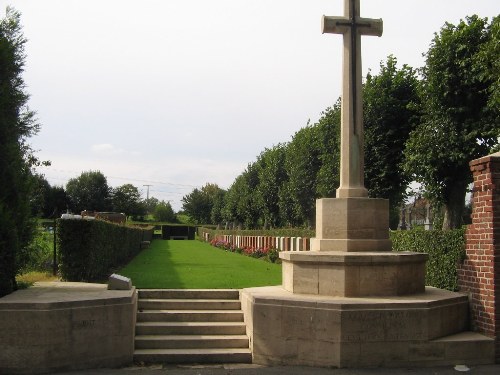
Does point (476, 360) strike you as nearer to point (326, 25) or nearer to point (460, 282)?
point (460, 282)

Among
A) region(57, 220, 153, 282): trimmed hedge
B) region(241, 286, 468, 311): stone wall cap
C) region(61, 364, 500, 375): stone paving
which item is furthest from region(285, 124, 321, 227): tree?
region(61, 364, 500, 375): stone paving

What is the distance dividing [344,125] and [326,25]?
1.64 meters

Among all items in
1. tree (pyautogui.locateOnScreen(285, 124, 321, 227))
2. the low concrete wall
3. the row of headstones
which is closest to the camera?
the low concrete wall

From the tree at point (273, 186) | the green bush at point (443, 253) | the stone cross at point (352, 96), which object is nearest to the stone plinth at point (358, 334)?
the green bush at point (443, 253)

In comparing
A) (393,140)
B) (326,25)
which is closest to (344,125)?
(326,25)

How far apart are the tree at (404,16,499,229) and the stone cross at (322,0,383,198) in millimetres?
8424

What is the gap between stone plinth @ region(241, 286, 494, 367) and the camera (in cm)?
681

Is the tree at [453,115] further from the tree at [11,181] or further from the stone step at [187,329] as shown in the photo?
the tree at [11,181]

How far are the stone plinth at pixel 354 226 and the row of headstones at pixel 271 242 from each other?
11801mm

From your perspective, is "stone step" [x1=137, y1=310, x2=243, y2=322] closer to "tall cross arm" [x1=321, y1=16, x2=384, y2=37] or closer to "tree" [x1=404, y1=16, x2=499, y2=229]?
"tall cross arm" [x1=321, y1=16, x2=384, y2=37]

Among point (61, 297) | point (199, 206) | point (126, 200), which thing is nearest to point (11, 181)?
point (61, 297)

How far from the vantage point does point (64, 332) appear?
22.0 ft

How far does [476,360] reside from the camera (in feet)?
23.4

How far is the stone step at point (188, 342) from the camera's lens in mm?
7672
